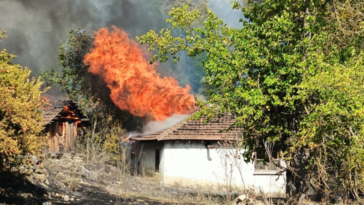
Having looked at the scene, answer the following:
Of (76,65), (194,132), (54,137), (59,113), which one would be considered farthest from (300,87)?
(76,65)

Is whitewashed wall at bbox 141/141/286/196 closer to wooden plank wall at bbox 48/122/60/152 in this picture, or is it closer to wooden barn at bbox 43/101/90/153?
wooden barn at bbox 43/101/90/153

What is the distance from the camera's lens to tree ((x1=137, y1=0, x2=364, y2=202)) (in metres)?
13.2

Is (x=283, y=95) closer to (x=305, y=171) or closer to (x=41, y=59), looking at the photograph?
(x=305, y=171)

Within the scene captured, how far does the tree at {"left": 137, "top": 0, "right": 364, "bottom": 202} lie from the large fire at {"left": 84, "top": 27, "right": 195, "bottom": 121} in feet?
47.5

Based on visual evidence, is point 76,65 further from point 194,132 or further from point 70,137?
point 194,132

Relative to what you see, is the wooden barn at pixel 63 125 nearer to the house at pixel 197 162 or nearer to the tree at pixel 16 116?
the house at pixel 197 162

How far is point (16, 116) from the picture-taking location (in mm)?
12773

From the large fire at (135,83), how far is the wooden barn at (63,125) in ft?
12.0

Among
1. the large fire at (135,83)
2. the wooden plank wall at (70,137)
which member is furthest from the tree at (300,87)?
the wooden plank wall at (70,137)

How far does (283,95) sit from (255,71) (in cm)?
128

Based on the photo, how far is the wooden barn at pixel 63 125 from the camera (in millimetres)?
29219

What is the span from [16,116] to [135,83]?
63.5 ft

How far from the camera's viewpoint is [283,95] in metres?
15.6

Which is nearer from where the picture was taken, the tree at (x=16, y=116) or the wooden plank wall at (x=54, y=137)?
the tree at (x=16, y=116)
